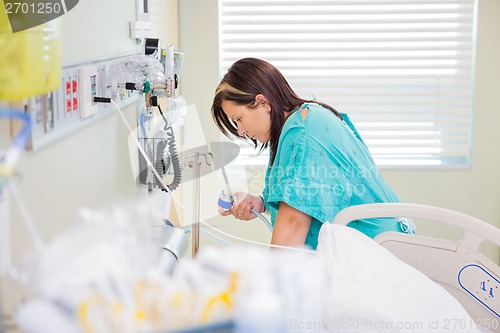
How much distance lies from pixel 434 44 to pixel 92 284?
287 cm

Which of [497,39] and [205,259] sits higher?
[497,39]

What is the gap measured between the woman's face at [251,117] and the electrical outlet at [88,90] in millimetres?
503

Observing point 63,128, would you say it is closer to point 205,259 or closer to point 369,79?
point 205,259

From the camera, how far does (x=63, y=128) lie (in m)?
1.27

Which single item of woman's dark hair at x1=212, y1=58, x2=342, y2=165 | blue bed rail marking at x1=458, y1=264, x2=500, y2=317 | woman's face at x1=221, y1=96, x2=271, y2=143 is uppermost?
woman's dark hair at x1=212, y1=58, x2=342, y2=165

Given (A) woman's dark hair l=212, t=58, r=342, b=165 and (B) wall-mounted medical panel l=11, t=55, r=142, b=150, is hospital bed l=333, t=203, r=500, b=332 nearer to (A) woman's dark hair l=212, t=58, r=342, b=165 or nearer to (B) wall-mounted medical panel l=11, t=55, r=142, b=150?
(A) woman's dark hair l=212, t=58, r=342, b=165

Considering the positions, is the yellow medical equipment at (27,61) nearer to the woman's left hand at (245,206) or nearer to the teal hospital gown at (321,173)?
the teal hospital gown at (321,173)

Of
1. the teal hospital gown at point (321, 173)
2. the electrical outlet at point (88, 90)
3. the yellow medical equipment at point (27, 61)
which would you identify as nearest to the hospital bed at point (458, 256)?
the teal hospital gown at point (321, 173)

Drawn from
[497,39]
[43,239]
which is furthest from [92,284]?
[497,39]

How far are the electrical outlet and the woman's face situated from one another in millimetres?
503

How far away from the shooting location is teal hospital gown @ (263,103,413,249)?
5.80 feet

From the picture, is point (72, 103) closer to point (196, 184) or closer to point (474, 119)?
point (196, 184)

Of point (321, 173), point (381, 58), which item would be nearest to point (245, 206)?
point (321, 173)

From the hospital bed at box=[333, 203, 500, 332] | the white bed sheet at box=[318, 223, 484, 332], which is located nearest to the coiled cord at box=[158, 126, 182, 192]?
the hospital bed at box=[333, 203, 500, 332]
